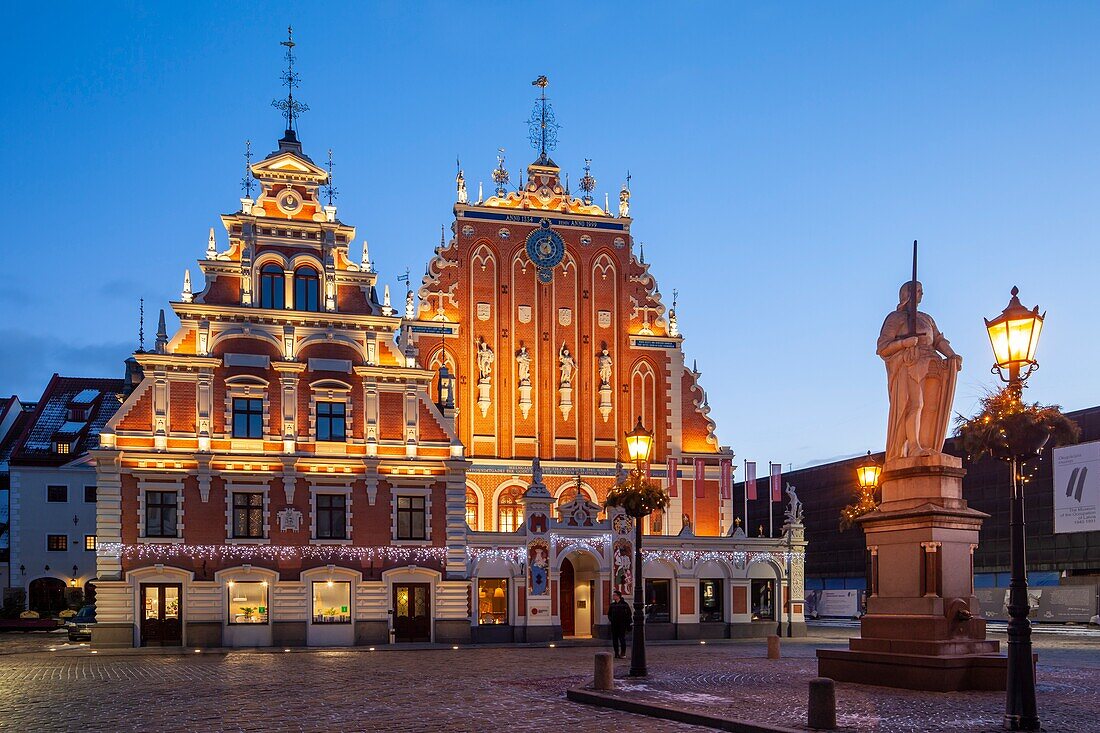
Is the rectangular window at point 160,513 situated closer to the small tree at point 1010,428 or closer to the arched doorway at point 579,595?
the arched doorway at point 579,595

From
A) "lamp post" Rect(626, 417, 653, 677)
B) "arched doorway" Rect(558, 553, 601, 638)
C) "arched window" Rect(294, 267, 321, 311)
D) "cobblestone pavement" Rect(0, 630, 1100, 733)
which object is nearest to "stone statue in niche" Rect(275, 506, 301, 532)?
"arched window" Rect(294, 267, 321, 311)

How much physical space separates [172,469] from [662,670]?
21.3 m

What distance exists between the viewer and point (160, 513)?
40719 mm

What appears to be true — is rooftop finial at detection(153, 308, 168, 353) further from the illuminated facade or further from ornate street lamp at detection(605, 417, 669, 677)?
ornate street lamp at detection(605, 417, 669, 677)

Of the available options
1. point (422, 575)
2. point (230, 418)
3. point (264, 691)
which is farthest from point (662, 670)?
point (230, 418)

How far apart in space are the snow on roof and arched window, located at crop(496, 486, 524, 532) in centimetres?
3424

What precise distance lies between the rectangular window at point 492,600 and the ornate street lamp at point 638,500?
16041 millimetres

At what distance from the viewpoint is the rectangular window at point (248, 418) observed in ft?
138

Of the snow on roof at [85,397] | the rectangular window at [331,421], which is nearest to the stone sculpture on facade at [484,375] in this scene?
the rectangular window at [331,421]

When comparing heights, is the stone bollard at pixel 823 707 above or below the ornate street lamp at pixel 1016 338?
below

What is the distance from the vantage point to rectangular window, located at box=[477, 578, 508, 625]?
1741 inches

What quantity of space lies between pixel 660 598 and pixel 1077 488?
35.3 metres

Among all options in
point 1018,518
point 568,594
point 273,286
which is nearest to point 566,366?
point 568,594

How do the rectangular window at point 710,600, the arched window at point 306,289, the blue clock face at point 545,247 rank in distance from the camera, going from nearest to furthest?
the arched window at point 306,289
the rectangular window at point 710,600
the blue clock face at point 545,247
